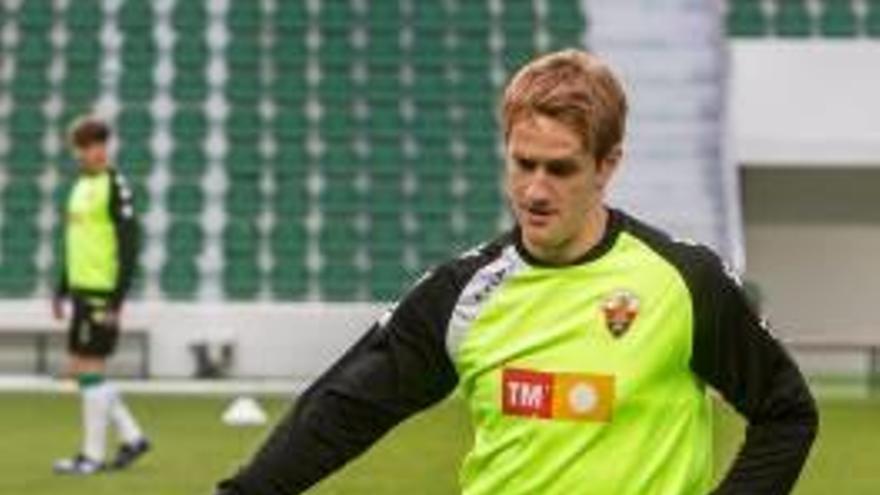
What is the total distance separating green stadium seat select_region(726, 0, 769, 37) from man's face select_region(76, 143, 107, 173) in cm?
1204

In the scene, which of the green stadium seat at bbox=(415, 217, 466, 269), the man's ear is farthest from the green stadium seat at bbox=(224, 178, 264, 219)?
the man's ear

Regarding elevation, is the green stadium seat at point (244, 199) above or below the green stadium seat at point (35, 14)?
below

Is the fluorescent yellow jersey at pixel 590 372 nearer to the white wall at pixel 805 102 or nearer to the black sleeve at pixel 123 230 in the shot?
the black sleeve at pixel 123 230

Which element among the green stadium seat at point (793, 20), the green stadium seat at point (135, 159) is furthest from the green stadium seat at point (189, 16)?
the green stadium seat at point (793, 20)

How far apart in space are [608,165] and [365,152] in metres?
20.9

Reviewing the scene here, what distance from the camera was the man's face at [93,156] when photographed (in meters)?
14.1

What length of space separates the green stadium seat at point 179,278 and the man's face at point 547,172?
19.4 meters

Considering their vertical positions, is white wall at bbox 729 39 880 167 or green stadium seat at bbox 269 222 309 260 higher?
white wall at bbox 729 39 880 167

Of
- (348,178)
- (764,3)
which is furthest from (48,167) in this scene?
(764,3)

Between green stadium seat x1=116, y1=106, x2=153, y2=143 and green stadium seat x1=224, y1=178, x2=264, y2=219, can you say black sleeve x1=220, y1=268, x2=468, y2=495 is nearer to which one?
green stadium seat x1=224, y1=178, x2=264, y2=219

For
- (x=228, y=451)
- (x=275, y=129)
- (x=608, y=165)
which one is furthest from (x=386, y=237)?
(x=608, y=165)

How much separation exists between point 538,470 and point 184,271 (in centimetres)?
1956

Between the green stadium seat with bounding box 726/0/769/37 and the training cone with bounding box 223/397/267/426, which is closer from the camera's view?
the training cone with bounding box 223/397/267/426

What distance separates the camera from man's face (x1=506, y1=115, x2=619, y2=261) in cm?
354
